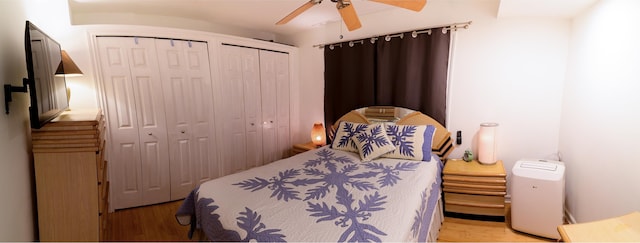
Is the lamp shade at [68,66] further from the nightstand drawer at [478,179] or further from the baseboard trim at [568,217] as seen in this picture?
the baseboard trim at [568,217]

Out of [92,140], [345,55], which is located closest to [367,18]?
[345,55]

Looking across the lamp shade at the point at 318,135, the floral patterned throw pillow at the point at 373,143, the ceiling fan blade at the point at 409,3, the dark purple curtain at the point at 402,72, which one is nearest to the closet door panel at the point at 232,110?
the lamp shade at the point at 318,135

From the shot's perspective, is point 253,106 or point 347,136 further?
point 253,106

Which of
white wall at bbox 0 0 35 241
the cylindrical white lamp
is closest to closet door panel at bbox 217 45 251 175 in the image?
white wall at bbox 0 0 35 241

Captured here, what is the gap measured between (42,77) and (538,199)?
10.9 ft

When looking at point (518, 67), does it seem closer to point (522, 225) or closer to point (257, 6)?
point (522, 225)

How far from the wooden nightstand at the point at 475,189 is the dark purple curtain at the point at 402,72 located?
0.61 meters

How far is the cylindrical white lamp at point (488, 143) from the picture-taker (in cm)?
245

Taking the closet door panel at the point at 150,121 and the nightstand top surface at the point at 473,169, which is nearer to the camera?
the nightstand top surface at the point at 473,169

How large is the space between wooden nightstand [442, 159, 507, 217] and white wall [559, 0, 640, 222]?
20.5 inches

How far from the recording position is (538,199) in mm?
2025

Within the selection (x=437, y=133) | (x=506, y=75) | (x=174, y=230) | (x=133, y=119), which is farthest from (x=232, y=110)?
(x=506, y=75)

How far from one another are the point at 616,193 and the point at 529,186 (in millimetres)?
482

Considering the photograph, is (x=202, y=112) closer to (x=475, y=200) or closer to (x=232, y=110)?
(x=232, y=110)
